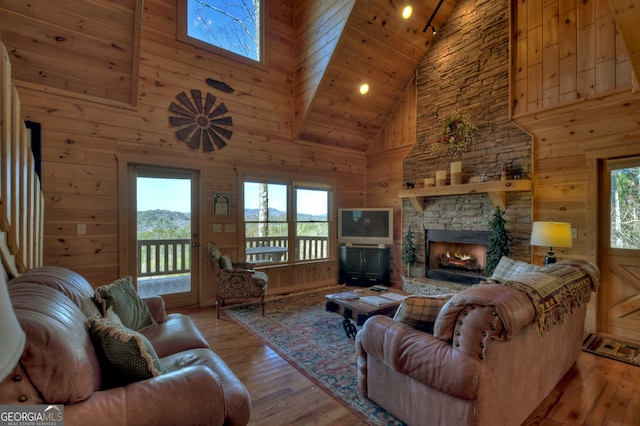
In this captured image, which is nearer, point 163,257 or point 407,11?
point 163,257

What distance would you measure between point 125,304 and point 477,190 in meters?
4.25

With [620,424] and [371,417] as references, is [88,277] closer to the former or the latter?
[371,417]

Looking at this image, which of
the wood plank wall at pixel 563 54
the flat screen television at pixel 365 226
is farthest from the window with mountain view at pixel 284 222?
the wood plank wall at pixel 563 54

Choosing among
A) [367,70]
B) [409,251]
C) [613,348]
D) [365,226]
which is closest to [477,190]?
[409,251]

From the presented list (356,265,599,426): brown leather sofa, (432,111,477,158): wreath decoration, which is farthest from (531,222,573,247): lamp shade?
(432,111,477,158): wreath decoration

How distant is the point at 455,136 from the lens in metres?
4.79

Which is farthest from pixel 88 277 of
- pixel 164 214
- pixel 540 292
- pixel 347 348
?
pixel 540 292

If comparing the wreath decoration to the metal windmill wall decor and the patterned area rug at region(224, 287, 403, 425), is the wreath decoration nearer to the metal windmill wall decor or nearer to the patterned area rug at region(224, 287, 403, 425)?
the patterned area rug at region(224, 287, 403, 425)

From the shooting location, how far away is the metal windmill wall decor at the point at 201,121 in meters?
4.23

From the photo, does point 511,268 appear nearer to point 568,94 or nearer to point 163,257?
point 568,94

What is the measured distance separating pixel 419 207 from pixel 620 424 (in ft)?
11.6

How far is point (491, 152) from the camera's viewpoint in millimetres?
4410

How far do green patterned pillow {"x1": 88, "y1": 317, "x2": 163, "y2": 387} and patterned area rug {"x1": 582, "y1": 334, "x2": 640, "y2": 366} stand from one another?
3.88 metres

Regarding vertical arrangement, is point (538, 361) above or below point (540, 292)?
below
